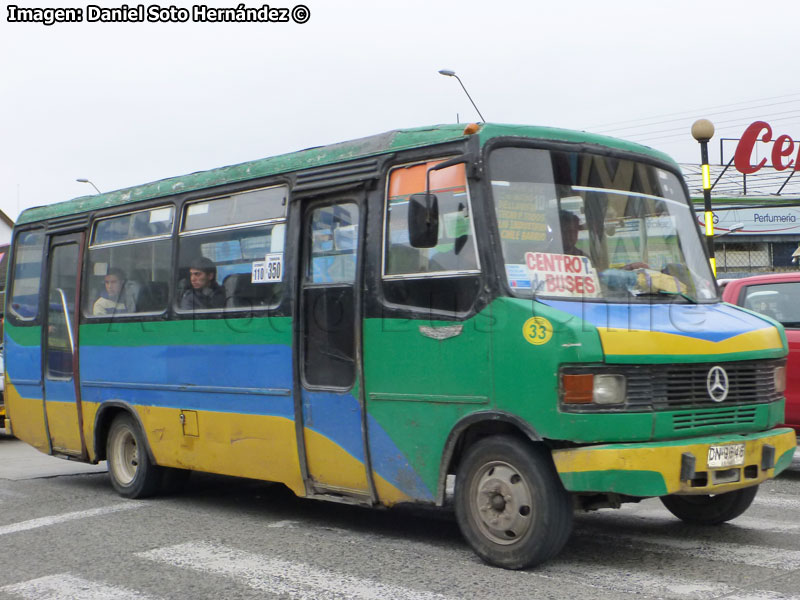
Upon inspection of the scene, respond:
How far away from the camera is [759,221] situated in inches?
2021

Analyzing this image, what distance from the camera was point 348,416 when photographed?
24.0 feet

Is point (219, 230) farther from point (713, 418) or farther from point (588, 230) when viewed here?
point (713, 418)

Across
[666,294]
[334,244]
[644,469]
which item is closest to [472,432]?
[644,469]

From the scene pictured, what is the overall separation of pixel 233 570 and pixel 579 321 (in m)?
2.55

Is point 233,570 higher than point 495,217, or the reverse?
point 495,217

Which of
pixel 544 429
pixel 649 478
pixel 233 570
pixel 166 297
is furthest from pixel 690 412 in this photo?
pixel 166 297

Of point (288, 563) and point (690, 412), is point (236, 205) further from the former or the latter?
point (690, 412)

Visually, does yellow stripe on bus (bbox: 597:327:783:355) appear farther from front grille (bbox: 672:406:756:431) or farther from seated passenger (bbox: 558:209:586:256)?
seated passenger (bbox: 558:209:586:256)

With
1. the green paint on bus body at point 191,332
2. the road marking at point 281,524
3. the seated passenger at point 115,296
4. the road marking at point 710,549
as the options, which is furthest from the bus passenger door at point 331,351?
the seated passenger at point 115,296

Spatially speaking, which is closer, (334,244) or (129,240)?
(334,244)

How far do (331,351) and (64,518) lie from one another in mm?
2864

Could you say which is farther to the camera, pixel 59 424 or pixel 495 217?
pixel 59 424

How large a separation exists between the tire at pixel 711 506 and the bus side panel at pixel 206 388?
2.72 meters

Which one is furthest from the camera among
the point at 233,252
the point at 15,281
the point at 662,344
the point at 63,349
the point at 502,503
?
the point at 15,281
